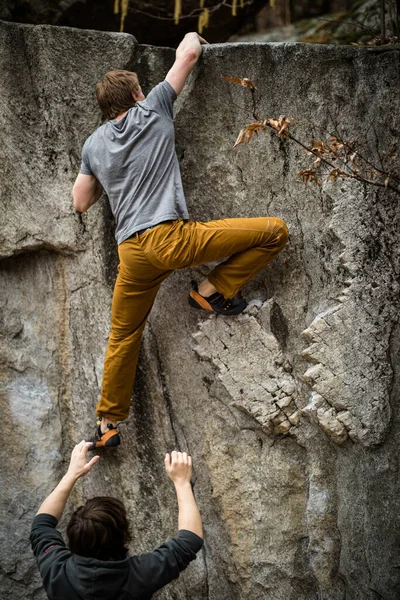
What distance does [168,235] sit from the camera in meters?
4.26

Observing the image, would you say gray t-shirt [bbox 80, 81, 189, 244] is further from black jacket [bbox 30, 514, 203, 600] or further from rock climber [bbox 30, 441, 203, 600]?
black jacket [bbox 30, 514, 203, 600]

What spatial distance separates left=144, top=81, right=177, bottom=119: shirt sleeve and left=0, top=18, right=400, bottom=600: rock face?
18.6 inches

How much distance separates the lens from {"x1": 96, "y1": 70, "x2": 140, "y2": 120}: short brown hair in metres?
4.34

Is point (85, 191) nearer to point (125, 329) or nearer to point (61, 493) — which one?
point (125, 329)

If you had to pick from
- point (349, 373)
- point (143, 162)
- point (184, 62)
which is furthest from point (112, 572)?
point (184, 62)

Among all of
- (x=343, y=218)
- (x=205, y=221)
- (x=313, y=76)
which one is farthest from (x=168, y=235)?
(x=313, y=76)

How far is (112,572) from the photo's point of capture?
3.11 m

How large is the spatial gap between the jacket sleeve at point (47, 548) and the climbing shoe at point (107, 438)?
138cm

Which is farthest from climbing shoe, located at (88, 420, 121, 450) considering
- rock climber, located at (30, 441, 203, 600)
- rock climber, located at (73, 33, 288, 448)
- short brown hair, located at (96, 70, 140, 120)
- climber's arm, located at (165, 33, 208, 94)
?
climber's arm, located at (165, 33, 208, 94)

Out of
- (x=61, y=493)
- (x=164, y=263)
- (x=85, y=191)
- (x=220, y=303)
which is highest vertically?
(x=85, y=191)

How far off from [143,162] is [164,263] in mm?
647

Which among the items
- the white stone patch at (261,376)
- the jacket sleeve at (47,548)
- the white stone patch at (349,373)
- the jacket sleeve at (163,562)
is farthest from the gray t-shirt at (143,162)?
the jacket sleeve at (163,562)

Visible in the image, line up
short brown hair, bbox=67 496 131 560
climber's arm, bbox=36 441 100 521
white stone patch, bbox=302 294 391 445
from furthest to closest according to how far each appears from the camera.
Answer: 1. white stone patch, bbox=302 294 391 445
2. climber's arm, bbox=36 441 100 521
3. short brown hair, bbox=67 496 131 560

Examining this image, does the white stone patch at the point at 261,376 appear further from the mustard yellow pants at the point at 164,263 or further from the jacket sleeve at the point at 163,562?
the jacket sleeve at the point at 163,562
